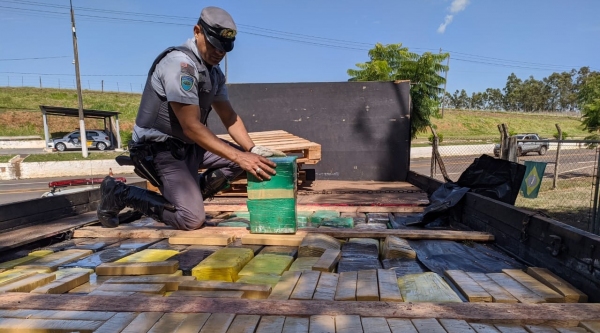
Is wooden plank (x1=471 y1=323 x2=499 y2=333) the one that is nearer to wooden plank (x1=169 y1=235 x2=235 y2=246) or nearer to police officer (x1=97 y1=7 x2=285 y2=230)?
police officer (x1=97 y1=7 x2=285 y2=230)

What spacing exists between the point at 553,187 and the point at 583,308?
1350cm

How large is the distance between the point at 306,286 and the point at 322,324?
399mm

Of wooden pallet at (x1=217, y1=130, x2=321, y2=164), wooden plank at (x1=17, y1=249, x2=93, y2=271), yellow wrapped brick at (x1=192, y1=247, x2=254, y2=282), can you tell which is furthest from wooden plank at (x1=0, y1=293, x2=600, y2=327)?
wooden pallet at (x1=217, y1=130, x2=321, y2=164)

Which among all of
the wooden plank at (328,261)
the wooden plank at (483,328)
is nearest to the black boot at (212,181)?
the wooden plank at (328,261)

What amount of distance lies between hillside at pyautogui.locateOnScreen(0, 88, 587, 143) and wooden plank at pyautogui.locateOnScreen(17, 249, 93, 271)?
3313 centimetres

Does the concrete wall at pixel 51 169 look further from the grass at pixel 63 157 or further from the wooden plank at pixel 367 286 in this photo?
the wooden plank at pixel 367 286

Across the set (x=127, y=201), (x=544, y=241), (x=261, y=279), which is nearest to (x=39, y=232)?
(x=127, y=201)

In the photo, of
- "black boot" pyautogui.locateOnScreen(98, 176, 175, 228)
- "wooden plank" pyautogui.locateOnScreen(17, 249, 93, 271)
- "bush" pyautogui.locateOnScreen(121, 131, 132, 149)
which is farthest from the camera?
"bush" pyautogui.locateOnScreen(121, 131, 132, 149)

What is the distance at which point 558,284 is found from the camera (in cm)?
195

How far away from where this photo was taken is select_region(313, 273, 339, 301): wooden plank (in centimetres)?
179

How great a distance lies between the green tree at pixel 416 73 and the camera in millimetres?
16547

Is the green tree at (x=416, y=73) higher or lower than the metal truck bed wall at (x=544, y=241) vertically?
higher

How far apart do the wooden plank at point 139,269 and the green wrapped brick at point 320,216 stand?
1.74m

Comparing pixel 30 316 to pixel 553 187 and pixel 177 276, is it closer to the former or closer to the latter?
pixel 177 276
